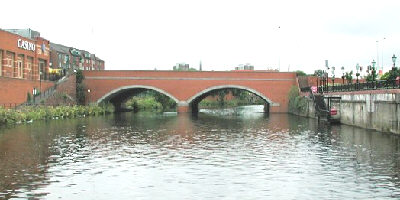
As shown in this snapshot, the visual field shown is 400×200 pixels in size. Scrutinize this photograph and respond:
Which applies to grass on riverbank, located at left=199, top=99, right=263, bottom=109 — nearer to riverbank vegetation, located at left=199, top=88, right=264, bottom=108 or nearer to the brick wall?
riverbank vegetation, located at left=199, top=88, right=264, bottom=108

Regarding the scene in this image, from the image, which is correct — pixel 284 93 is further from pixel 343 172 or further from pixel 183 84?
pixel 343 172

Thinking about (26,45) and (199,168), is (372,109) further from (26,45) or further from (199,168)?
(26,45)

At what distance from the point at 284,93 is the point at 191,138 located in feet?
174

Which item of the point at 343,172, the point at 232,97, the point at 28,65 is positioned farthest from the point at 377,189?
the point at 232,97

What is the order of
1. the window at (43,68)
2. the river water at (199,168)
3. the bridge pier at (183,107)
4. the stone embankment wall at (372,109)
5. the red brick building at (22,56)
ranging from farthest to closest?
the bridge pier at (183,107) → the window at (43,68) → the red brick building at (22,56) → the stone embankment wall at (372,109) → the river water at (199,168)

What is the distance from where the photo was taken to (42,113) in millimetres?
58875

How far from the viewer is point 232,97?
151000 millimetres

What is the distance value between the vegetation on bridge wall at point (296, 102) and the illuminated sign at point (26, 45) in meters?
38.8

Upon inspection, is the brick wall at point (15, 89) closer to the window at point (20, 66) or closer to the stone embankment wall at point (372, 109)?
the window at point (20, 66)

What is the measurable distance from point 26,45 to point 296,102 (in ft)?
131

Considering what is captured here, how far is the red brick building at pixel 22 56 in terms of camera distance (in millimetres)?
63375

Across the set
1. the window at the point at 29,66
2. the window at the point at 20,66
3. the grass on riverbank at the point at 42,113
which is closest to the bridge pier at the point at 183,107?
the grass on riverbank at the point at 42,113

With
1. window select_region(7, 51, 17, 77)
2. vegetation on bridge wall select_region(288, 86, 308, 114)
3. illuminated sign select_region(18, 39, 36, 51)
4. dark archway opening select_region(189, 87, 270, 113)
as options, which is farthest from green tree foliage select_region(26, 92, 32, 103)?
dark archway opening select_region(189, 87, 270, 113)

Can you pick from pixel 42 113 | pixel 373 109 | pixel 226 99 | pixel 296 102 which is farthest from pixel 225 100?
pixel 373 109
